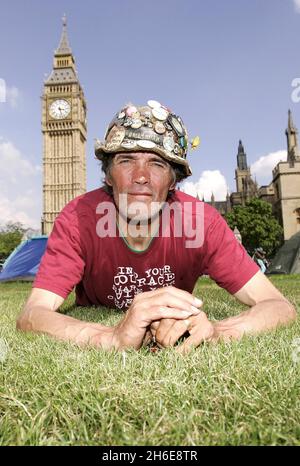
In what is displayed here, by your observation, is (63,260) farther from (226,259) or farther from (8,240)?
(8,240)

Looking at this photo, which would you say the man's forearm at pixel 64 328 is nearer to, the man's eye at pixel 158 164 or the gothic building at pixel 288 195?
the man's eye at pixel 158 164

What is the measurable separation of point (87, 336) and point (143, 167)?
119 centimetres

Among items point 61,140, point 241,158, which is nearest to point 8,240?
point 61,140

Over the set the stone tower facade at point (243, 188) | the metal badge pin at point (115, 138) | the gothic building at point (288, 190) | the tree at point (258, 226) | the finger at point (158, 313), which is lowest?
the finger at point (158, 313)

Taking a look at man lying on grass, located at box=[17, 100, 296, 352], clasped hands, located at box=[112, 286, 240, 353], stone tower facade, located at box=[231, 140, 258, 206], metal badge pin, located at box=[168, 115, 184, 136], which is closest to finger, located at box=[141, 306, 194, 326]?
clasped hands, located at box=[112, 286, 240, 353]

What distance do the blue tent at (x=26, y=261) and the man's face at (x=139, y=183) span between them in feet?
49.8

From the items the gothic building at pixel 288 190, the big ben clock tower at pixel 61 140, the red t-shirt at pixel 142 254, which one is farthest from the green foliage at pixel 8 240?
the red t-shirt at pixel 142 254

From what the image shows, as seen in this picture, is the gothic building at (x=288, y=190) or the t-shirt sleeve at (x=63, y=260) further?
the gothic building at (x=288, y=190)

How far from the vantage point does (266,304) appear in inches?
93.0

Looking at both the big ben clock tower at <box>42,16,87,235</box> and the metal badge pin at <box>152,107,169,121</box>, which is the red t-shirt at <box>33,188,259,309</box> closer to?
the metal badge pin at <box>152,107,169,121</box>

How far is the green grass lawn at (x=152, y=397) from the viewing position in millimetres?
982

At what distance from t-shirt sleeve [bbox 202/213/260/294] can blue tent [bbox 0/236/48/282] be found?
50.1 ft

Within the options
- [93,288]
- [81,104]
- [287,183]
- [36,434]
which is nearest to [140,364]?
[36,434]
